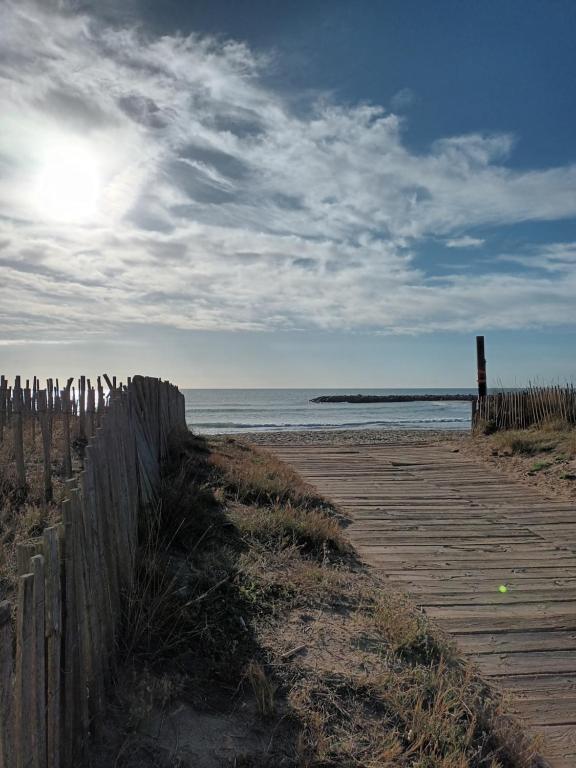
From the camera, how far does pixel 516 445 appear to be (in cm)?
1305

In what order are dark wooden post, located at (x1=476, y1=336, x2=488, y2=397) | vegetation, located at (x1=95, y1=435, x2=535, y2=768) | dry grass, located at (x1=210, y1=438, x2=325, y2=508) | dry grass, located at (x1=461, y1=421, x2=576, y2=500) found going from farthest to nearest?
dark wooden post, located at (x1=476, y1=336, x2=488, y2=397) < dry grass, located at (x1=461, y1=421, x2=576, y2=500) < dry grass, located at (x1=210, y1=438, x2=325, y2=508) < vegetation, located at (x1=95, y1=435, x2=535, y2=768)

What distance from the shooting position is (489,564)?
5.91 m

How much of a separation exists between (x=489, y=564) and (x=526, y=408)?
410 inches

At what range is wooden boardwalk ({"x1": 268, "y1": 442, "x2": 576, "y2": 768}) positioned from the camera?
364cm

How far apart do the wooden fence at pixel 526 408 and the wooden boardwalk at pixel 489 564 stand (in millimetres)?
3757

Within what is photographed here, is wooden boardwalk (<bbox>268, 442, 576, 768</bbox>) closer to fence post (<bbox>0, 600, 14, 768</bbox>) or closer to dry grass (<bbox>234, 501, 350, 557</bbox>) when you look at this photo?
dry grass (<bbox>234, 501, 350, 557</bbox>)

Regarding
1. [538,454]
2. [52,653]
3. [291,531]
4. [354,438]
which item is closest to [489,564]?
[291,531]

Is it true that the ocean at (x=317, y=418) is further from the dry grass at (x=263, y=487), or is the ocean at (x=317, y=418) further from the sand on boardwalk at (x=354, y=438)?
the dry grass at (x=263, y=487)

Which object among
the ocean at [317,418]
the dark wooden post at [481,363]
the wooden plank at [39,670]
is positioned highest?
the dark wooden post at [481,363]

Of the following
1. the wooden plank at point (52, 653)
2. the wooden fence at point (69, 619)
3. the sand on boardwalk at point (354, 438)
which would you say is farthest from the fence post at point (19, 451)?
the sand on boardwalk at point (354, 438)

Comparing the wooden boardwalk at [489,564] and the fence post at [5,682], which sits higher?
the fence post at [5,682]

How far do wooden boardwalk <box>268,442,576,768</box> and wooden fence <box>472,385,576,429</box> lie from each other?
12.3 ft

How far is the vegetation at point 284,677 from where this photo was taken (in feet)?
8.50

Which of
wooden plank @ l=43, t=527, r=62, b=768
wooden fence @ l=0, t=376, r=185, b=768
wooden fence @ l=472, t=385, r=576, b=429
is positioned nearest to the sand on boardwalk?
wooden fence @ l=472, t=385, r=576, b=429
